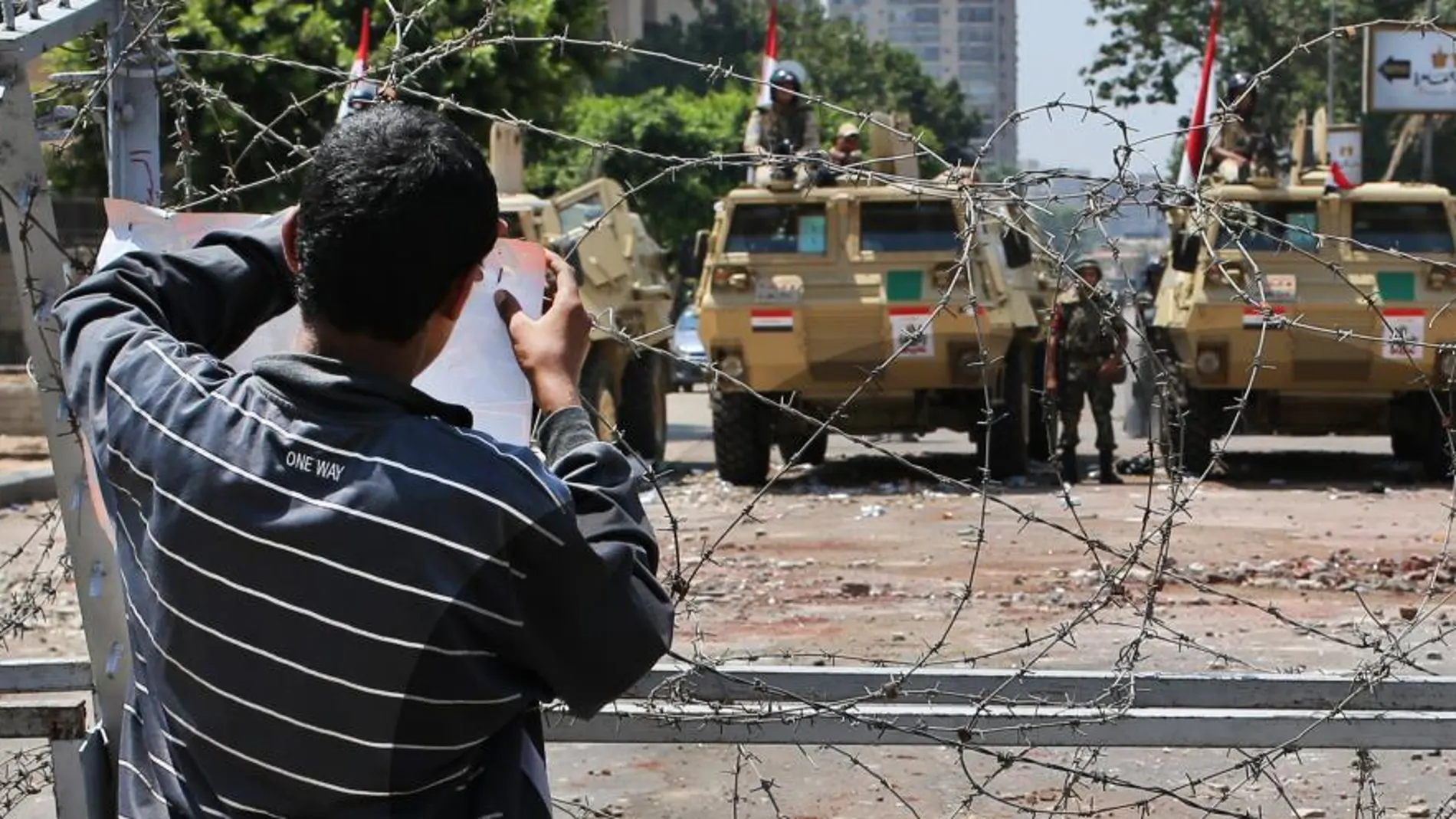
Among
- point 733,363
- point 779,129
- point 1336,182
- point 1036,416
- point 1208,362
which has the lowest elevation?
point 1036,416

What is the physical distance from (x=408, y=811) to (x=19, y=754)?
186cm

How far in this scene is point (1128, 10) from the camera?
41.5m

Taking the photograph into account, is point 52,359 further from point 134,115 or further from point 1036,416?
point 1036,416

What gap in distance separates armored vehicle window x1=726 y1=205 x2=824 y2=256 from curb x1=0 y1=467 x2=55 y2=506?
14.6 feet

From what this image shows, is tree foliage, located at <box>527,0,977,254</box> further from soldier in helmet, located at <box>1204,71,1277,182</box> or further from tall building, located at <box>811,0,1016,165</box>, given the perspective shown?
tall building, located at <box>811,0,1016,165</box>

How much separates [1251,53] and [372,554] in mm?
39239

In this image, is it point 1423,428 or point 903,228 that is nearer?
point 903,228

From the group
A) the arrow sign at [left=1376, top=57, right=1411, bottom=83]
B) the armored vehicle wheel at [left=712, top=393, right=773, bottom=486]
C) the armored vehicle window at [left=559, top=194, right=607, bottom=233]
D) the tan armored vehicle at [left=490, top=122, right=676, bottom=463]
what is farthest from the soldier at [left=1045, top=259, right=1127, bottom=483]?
the arrow sign at [left=1376, top=57, right=1411, bottom=83]

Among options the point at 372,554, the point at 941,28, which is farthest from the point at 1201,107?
the point at 941,28

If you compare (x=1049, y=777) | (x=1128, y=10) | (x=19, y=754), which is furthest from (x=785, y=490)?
(x=1128, y=10)

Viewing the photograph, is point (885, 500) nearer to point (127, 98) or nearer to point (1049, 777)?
point (1049, 777)

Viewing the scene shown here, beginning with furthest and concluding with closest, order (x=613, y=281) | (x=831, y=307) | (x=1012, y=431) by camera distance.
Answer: (x=613, y=281)
(x=1012, y=431)
(x=831, y=307)

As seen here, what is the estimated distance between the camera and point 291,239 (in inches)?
86.8

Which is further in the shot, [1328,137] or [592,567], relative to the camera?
[1328,137]
